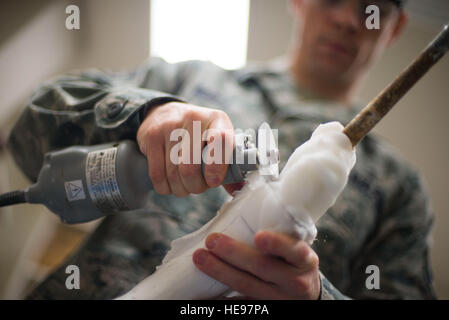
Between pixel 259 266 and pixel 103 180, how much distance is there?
18 centimetres

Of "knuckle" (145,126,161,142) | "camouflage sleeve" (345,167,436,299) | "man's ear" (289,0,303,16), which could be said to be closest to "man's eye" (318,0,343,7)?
"man's ear" (289,0,303,16)

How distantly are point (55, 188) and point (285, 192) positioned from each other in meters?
0.26

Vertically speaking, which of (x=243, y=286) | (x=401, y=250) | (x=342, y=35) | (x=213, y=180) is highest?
(x=342, y=35)

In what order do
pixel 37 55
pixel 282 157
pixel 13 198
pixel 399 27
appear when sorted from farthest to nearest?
pixel 37 55 → pixel 399 27 → pixel 282 157 → pixel 13 198

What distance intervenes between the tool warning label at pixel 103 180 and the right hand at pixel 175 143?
37 millimetres

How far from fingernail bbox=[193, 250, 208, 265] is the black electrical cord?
0.23 m

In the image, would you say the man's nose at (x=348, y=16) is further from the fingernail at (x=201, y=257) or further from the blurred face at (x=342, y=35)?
the fingernail at (x=201, y=257)

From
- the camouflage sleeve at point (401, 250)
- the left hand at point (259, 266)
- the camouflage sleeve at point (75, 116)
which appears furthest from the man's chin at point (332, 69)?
the left hand at point (259, 266)

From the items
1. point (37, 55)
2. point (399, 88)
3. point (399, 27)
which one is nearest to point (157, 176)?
point (399, 88)

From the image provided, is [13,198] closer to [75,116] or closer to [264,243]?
[75,116]

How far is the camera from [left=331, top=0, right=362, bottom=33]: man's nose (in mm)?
607

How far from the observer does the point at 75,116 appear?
1.53 feet

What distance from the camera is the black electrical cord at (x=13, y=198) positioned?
1.33 feet
